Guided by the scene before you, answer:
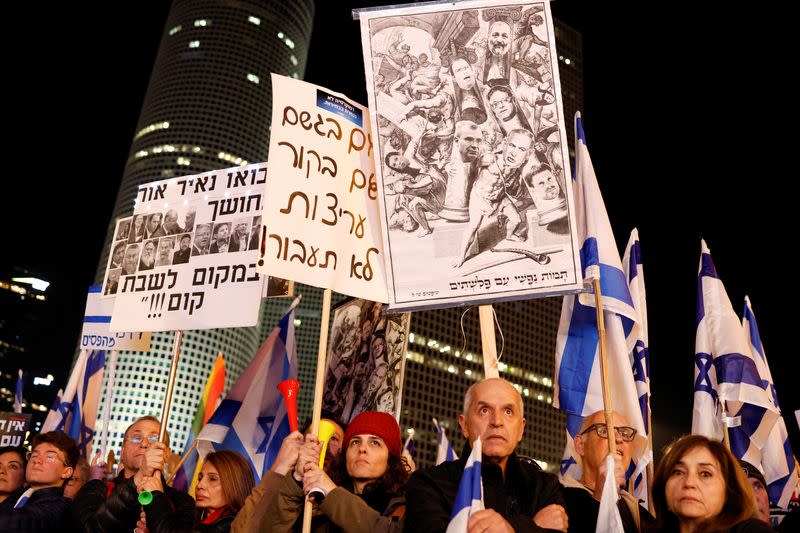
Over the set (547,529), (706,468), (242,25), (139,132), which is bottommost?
(547,529)

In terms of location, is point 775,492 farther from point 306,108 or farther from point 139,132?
point 139,132

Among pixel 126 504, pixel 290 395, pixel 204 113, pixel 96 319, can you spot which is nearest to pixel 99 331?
pixel 96 319

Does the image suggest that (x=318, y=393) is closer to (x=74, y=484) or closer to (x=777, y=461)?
(x=74, y=484)

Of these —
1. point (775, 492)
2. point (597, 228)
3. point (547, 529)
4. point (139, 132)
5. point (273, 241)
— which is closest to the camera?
point (547, 529)

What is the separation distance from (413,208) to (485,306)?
84cm

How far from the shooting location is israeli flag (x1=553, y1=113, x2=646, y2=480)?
571 cm

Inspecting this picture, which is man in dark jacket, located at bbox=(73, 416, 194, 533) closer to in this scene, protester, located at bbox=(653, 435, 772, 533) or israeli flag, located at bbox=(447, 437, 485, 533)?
israeli flag, located at bbox=(447, 437, 485, 533)

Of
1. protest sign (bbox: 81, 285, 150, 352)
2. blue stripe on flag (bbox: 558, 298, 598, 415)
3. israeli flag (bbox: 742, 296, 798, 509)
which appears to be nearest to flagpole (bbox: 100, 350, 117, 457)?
protest sign (bbox: 81, 285, 150, 352)

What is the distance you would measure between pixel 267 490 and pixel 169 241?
3271 mm

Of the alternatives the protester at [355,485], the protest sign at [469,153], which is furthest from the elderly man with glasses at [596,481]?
the protest sign at [469,153]

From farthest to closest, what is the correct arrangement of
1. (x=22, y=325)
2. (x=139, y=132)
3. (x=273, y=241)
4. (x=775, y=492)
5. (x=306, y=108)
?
(x=139, y=132) < (x=22, y=325) < (x=775, y=492) < (x=306, y=108) < (x=273, y=241)

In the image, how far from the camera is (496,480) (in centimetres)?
390

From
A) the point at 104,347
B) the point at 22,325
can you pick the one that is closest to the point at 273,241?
the point at 104,347

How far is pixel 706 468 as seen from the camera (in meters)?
3.69
